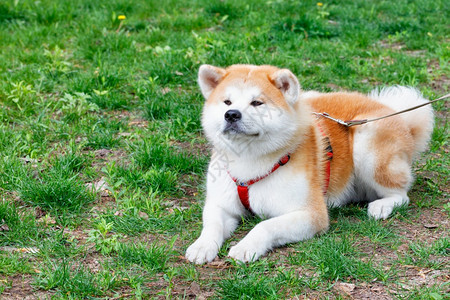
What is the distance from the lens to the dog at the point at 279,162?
373 centimetres

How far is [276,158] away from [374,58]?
368 centimetres

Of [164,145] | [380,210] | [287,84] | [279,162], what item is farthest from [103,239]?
[380,210]

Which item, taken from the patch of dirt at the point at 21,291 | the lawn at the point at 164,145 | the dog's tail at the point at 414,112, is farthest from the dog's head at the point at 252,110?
the patch of dirt at the point at 21,291

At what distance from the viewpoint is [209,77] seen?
411cm

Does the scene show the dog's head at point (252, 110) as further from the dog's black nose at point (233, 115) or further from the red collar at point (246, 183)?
the red collar at point (246, 183)

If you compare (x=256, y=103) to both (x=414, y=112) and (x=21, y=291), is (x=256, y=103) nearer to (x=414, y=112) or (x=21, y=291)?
(x=414, y=112)

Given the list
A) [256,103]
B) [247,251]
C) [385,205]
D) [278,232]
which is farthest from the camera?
[385,205]

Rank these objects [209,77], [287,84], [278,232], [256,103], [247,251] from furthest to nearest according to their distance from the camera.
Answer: [209,77], [287,84], [256,103], [278,232], [247,251]

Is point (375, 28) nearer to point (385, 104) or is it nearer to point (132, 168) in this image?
point (385, 104)

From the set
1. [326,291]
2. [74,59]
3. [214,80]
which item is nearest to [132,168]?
[214,80]

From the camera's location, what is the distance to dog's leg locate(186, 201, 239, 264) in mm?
3582

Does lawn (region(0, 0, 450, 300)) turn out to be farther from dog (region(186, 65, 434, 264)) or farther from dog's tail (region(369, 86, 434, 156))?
dog's tail (region(369, 86, 434, 156))

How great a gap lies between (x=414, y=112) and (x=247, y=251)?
83.2 inches

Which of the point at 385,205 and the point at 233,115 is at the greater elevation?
the point at 233,115
